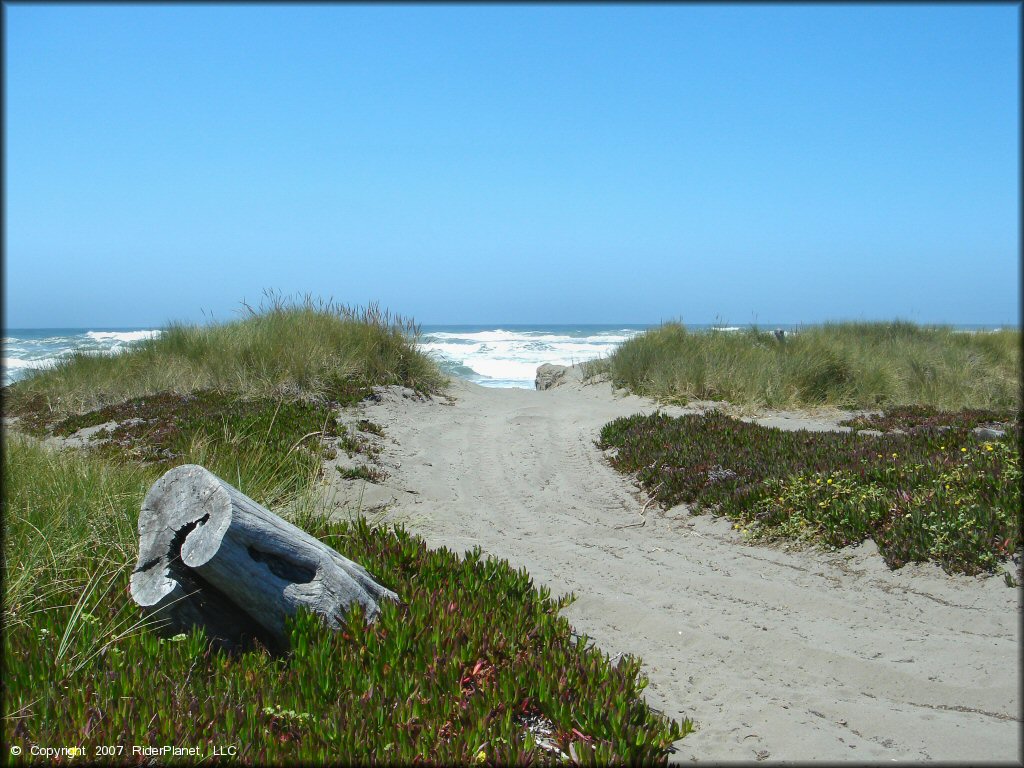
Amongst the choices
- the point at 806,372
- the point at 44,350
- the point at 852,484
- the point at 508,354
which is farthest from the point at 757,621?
the point at 44,350

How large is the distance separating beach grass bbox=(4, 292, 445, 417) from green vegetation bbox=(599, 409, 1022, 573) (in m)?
5.44

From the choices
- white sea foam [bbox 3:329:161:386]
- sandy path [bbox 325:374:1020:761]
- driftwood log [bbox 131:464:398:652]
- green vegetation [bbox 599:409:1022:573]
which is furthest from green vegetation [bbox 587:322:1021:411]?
white sea foam [bbox 3:329:161:386]

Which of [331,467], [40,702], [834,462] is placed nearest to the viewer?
[40,702]

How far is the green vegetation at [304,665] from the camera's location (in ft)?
9.94

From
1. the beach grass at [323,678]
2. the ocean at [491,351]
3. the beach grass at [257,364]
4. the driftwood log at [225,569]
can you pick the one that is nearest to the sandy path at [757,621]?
the beach grass at [323,678]

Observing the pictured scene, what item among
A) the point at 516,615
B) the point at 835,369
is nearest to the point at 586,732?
the point at 516,615

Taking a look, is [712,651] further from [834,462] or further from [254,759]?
[834,462]

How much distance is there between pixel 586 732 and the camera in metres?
3.21

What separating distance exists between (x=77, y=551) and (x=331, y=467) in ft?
12.3

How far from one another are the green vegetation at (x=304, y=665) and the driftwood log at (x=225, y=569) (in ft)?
0.57

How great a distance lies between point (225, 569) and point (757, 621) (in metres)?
3.61

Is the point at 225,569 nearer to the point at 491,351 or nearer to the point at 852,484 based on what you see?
the point at 852,484

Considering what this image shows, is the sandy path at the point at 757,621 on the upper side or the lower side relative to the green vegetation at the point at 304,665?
lower

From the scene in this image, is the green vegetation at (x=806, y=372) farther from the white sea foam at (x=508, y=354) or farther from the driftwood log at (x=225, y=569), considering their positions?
the driftwood log at (x=225, y=569)
